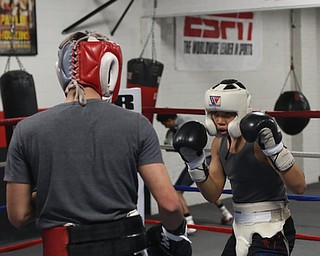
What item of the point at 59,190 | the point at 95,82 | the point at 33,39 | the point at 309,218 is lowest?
the point at 309,218

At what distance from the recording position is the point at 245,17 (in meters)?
8.02

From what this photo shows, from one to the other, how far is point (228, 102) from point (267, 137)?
25cm

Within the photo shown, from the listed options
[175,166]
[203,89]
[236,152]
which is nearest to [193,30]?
[203,89]

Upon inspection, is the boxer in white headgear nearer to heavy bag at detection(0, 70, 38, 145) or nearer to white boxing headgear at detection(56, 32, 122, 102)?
white boxing headgear at detection(56, 32, 122, 102)

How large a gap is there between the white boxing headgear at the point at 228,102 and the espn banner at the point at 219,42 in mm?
4406

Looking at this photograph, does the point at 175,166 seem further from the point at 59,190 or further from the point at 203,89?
the point at 59,190

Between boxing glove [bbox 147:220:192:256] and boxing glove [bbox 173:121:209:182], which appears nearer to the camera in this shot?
boxing glove [bbox 147:220:192:256]

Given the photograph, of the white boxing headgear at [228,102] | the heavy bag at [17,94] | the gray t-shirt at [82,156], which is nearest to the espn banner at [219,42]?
the heavy bag at [17,94]

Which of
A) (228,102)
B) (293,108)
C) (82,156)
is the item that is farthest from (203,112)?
(293,108)

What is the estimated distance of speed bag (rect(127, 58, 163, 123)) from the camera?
602 cm

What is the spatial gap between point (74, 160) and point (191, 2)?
16.0 ft

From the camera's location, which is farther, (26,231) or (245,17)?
(245,17)

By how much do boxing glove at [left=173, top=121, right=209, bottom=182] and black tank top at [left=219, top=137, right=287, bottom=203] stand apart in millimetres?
119

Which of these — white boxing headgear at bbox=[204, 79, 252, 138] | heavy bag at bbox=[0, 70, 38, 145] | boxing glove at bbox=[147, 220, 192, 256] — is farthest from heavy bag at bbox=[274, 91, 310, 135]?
boxing glove at bbox=[147, 220, 192, 256]
